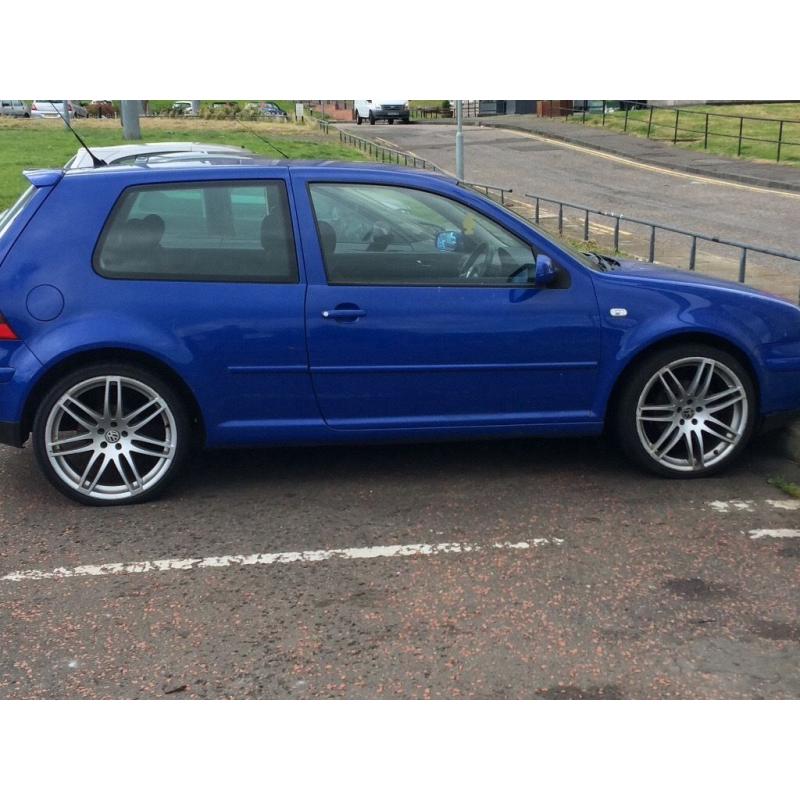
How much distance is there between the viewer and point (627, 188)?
24172 millimetres

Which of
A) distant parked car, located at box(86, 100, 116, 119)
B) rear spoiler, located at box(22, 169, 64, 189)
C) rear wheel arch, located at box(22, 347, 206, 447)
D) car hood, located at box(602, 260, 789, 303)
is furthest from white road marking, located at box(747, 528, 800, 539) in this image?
distant parked car, located at box(86, 100, 116, 119)

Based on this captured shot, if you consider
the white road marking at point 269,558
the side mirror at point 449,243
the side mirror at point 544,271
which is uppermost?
the side mirror at point 449,243

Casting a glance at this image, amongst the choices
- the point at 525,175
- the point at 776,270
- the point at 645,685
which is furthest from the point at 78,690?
the point at 525,175

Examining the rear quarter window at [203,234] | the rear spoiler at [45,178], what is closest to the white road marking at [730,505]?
the rear quarter window at [203,234]

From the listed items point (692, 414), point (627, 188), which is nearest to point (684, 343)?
point (692, 414)

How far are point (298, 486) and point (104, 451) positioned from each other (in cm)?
101

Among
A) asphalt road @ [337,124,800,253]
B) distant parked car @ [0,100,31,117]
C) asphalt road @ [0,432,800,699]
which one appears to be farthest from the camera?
distant parked car @ [0,100,31,117]

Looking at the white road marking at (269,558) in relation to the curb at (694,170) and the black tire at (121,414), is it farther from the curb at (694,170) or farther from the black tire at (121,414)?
the curb at (694,170)

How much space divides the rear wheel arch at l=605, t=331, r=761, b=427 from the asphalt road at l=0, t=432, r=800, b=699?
17.6 inches

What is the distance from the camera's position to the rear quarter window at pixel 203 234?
5.19 m

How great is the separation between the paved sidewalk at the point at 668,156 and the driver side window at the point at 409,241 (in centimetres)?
1942

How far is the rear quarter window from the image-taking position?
17.0 ft

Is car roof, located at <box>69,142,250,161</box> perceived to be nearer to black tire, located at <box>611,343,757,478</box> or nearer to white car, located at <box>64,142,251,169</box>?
white car, located at <box>64,142,251,169</box>

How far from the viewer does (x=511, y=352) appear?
5289 millimetres
